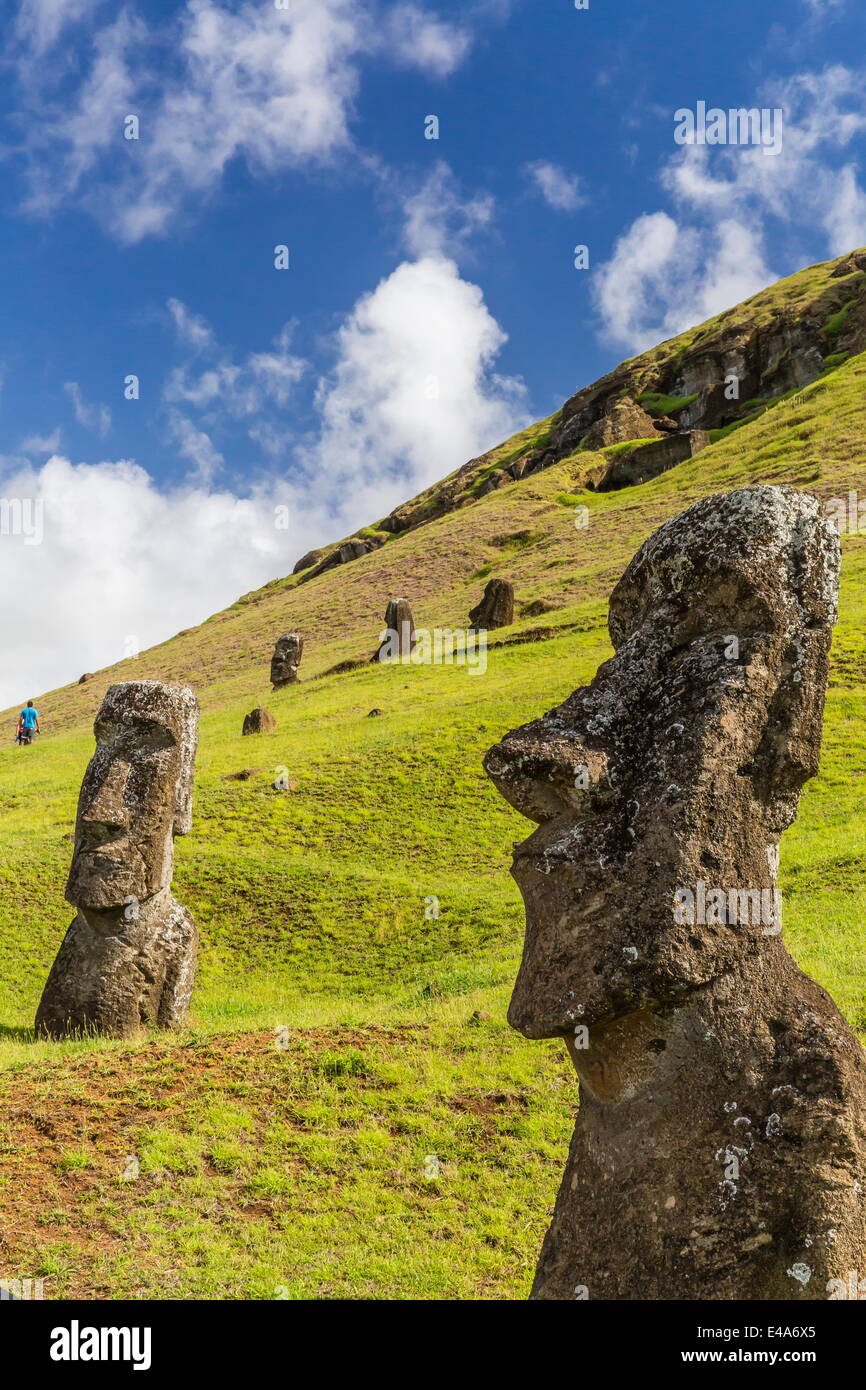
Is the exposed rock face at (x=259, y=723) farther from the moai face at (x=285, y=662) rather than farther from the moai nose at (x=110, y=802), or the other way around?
the moai nose at (x=110, y=802)

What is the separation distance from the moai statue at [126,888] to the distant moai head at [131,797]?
0.04 ft

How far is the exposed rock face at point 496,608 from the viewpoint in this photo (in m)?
50.2

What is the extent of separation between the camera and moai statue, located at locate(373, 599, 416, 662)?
4862 centimetres

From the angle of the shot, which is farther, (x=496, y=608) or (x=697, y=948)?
Answer: (x=496, y=608)

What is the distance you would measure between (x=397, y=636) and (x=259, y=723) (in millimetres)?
14053

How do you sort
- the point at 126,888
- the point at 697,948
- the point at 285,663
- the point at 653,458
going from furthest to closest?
the point at 653,458
the point at 285,663
the point at 126,888
the point at 697,948

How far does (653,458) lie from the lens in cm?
9969

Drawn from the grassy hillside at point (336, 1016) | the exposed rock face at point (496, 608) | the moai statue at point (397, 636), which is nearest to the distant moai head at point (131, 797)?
the grassy hillside at point (336, 1016)

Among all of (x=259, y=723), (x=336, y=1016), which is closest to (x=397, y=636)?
(x=259, y=723)

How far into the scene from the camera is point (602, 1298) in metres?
4.09

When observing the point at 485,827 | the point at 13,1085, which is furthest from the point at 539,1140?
the point at 485,827

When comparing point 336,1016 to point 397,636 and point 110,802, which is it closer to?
point 110,802

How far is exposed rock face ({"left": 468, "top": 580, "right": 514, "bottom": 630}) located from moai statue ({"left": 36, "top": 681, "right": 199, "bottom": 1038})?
37.5 m
